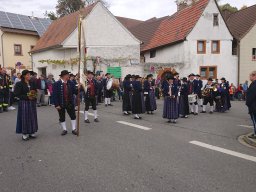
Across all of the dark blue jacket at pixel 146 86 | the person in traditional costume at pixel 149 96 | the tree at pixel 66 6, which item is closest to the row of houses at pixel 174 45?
the person in traditional costume at pixel 149 96

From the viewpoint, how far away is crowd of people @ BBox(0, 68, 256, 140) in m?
8.35

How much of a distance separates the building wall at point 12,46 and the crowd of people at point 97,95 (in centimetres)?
1981

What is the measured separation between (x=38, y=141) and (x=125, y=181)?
3.83 m

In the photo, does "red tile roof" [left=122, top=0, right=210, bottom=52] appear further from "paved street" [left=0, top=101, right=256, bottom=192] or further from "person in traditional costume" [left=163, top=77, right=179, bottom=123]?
"paved street" [left=0, top=101, right=256, bottom=192]

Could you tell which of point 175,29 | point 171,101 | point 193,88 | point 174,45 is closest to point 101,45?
point 174,45

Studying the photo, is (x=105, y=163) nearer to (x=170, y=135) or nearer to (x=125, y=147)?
(x=125, y=147)

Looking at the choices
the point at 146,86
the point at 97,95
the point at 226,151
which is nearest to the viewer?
the point at 226,151

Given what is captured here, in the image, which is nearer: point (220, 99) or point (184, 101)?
point (184, 101)

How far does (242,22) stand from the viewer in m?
32.9

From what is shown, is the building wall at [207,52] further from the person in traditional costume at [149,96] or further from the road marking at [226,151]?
the road marking at [226,151]

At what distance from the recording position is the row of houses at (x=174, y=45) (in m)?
26.9

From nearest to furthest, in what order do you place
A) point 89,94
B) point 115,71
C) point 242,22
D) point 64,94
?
point 64,94, point 89,94, point 115,71, point 242,22

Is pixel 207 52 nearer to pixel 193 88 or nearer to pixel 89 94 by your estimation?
pixel 193 88

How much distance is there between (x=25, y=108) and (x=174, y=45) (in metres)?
23.6
